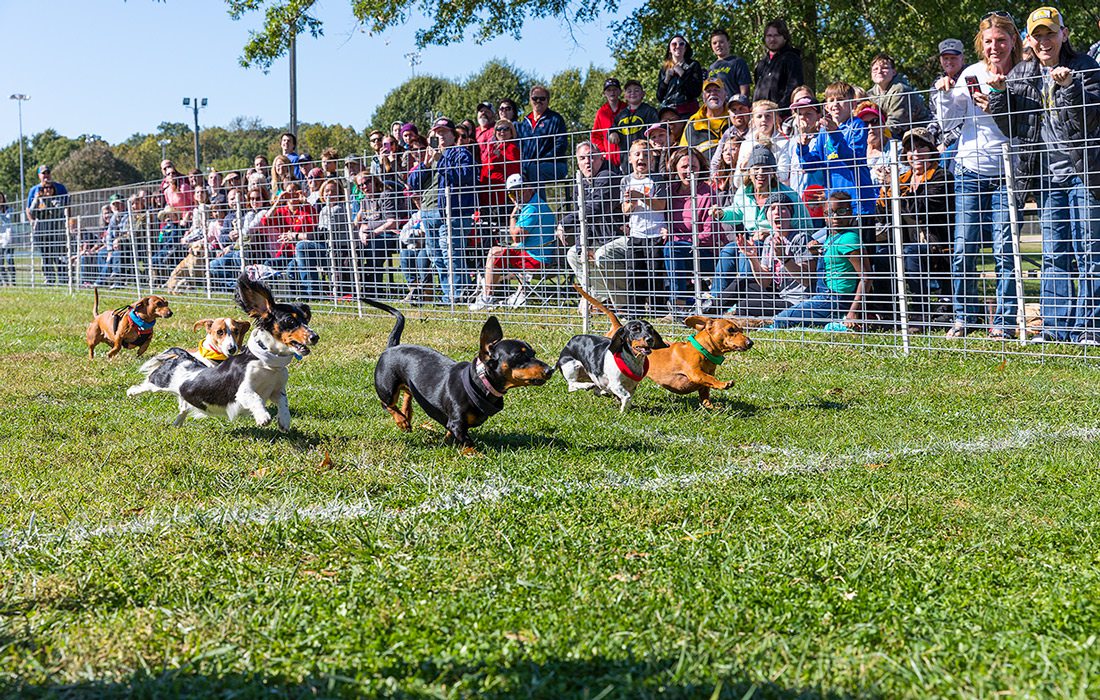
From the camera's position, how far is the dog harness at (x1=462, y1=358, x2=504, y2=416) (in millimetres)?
5434

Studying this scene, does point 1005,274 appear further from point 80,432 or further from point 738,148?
point 80,432

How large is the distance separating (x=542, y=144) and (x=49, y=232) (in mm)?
12874

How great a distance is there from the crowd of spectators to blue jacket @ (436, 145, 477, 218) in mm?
26

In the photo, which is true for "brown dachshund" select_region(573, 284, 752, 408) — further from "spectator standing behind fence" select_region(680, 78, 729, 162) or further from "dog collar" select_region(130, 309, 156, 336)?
"dog collar" select_region(130, 309, 156, 336)

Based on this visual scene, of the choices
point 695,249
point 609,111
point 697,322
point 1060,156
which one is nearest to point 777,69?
point 609,111

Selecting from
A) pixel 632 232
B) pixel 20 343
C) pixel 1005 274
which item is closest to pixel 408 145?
pixel 632 232

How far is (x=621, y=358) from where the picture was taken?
677 centimetres

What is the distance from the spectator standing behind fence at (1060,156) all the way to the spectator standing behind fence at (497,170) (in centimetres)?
535

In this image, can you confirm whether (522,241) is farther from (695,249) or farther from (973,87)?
(973,87)

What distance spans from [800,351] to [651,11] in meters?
12.3

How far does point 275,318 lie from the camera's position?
5.77 metres

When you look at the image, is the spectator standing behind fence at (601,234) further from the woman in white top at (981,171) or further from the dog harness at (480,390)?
the dog harness at (480,390)

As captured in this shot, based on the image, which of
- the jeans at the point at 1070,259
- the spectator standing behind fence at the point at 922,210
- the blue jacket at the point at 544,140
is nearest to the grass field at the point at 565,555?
the jeans at the point at 1070,259

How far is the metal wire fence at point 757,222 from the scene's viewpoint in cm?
866
